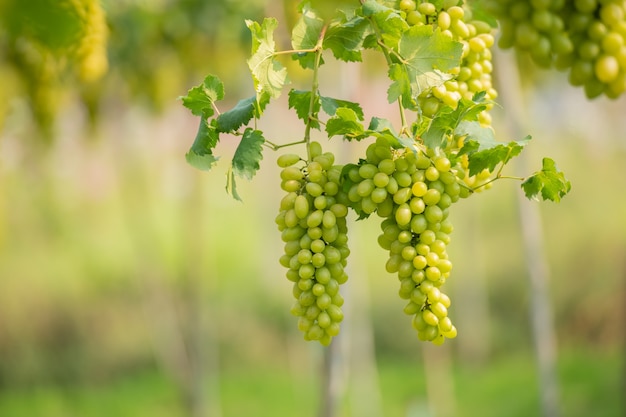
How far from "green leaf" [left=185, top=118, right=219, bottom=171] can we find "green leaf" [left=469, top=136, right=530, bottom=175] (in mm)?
248

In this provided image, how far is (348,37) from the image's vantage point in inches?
29.4

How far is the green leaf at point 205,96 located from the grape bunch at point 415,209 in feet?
0.50

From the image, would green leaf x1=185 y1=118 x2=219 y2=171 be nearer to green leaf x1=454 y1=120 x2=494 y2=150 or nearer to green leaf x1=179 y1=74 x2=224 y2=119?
green leaf x1=179 y1=74 x2=224 y2=119

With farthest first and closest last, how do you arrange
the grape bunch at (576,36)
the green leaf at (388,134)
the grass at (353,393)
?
the grass at (353,393), the grape bunch at (576,36), the green leaf at (388,134)

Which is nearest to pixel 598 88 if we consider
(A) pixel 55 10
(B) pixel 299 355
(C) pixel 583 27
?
(C) pixel 583 27

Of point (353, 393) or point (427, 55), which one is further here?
point (353, 393)

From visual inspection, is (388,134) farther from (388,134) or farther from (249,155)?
(249,155)

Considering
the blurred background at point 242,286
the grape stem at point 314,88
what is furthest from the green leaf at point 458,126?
the blurred background at point 242,286

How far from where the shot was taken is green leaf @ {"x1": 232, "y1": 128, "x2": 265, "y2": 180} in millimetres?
729

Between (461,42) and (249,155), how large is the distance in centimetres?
23

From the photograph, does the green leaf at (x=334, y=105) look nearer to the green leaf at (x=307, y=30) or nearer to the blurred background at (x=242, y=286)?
the green leaf at (x=307, y=30)

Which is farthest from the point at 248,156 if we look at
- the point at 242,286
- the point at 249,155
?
the point at 242,286

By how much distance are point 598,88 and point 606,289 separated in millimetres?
4679

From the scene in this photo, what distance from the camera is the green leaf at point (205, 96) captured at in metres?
0.74
